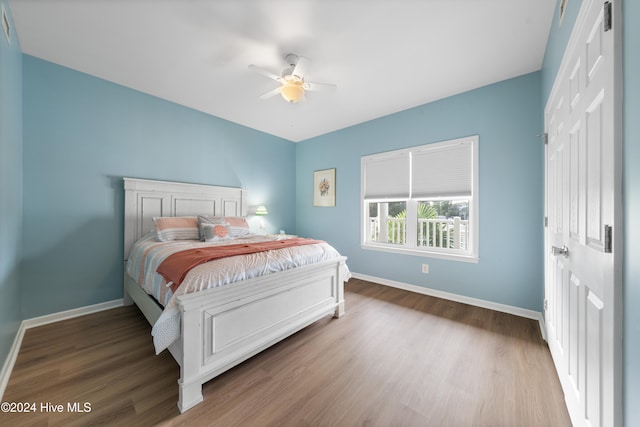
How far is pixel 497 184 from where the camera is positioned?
2.69m

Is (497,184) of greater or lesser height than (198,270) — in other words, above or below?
above

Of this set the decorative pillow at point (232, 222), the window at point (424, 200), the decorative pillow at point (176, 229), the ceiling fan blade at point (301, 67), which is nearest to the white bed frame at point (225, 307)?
the decorative pillow at point (176, 229)

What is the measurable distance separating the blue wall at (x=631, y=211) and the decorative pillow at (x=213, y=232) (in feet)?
9.94

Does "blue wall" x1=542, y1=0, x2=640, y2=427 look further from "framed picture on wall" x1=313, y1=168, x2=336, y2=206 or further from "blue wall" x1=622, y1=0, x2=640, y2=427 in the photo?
"framed picture on wall" x1=313, y1=168, x2=336, y2=206

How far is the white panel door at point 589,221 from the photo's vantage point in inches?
31.9

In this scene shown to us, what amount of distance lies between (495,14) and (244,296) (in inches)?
112

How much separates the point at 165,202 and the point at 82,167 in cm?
86

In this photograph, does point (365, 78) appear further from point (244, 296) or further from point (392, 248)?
point (244, 296)

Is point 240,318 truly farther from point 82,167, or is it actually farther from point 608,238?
point 82,167

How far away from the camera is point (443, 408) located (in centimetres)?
138

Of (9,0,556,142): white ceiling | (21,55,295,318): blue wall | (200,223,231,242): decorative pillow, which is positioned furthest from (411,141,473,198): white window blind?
(21,55,295,318): blue wall

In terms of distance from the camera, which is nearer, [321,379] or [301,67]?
[321,379]

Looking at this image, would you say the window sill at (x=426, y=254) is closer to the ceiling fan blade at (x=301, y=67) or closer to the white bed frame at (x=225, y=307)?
the white bed frame at (x=225, y=307)

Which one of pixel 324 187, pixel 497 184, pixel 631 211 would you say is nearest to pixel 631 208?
pixel 631 211
